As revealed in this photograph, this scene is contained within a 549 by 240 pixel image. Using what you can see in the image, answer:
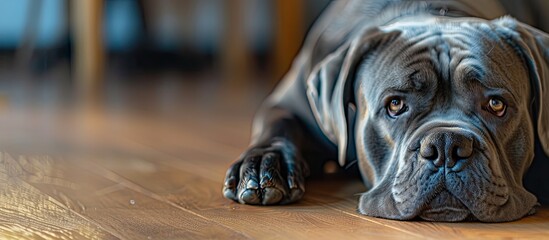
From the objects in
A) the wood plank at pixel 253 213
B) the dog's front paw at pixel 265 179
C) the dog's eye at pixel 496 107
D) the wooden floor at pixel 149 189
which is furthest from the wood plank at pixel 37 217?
the dog's eye at pixel 496 107

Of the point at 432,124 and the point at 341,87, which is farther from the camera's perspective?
the point at 341,87

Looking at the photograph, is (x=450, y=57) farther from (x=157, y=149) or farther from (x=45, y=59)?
(x=45, y=59)

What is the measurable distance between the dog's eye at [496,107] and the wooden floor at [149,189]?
21 centimetres

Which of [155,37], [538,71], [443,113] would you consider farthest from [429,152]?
[155,37]

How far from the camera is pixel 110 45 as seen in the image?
5473mm

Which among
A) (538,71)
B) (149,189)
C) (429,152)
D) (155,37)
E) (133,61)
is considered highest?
(538,71)

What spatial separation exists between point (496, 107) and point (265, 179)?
476 millimetres

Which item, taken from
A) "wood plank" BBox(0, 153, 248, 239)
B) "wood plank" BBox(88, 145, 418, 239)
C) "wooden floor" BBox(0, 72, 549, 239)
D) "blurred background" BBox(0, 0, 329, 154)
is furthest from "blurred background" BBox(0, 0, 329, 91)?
"wood plank" BBox(88, 145, 418, 239)

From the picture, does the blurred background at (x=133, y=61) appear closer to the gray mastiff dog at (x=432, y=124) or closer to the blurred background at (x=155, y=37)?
the blurred background at (x=155, y=37)

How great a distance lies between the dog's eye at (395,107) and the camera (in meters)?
1.82

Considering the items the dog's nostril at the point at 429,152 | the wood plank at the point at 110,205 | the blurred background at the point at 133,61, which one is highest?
the dog's nostril at the point at 429,152

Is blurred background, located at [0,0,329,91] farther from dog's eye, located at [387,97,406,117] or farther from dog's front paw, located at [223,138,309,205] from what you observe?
dog's eye, located at [387,97,406,117]

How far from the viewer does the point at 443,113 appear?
5.82ft

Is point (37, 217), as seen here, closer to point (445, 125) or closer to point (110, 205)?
point (110, 205)
